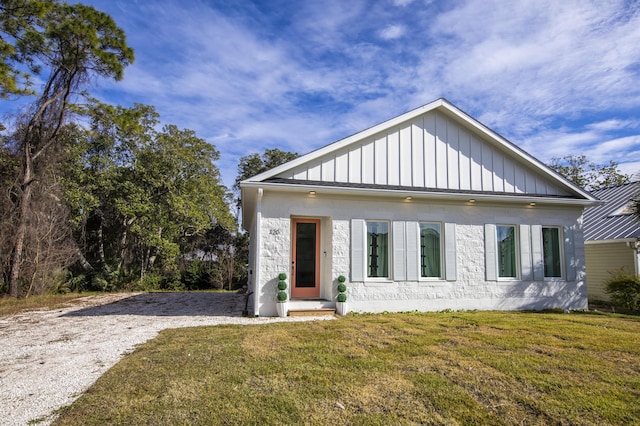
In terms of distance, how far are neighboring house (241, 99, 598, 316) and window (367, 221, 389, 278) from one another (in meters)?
0.03

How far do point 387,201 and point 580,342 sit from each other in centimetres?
487

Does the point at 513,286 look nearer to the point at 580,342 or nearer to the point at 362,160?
the point at 580,342

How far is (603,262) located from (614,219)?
6.50 feet

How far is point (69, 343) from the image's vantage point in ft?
19.9

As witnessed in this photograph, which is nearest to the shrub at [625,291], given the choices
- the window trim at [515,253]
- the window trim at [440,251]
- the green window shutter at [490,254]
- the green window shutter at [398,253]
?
the window trim at [515,253]

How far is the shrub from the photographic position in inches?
405

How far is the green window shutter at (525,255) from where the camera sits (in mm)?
9922

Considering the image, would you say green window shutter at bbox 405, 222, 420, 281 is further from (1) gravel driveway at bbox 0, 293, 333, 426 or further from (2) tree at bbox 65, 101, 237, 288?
(2) tree at bbox 65, 101, 237, 288

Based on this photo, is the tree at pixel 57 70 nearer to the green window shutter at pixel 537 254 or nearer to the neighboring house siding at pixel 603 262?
the green window shutter at pixel 537 254

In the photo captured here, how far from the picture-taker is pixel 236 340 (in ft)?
19.2

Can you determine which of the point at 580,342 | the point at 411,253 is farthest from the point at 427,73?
the point at 580,342

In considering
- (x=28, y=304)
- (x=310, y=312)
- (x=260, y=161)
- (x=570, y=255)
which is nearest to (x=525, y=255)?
(x=570, y=255)

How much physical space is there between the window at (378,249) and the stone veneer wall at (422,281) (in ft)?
0.81

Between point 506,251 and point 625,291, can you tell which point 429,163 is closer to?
point 506,251
